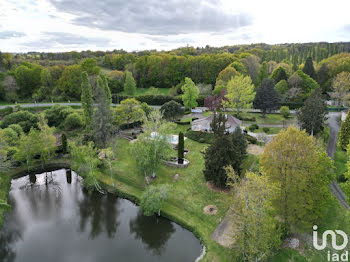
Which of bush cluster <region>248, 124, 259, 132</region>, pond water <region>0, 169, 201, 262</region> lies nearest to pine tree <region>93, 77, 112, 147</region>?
pond water <region>0, 169, 201, 262</region>

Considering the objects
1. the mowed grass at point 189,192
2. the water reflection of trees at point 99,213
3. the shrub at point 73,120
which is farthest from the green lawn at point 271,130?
the shrub at point 73,120

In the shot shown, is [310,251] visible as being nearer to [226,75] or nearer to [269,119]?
[269,119]

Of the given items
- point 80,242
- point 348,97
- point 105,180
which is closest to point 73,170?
point 105,180

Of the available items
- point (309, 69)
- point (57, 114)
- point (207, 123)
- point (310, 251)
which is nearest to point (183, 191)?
point (310, 251)

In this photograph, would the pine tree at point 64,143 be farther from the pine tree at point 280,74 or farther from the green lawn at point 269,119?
the pine tree at point 280,74

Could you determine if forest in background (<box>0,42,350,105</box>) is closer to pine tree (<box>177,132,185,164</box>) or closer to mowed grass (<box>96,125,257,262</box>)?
pine tree (<box>177,132,185,164</box>)

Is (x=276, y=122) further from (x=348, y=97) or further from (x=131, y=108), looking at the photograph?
(x=131, y=108)
